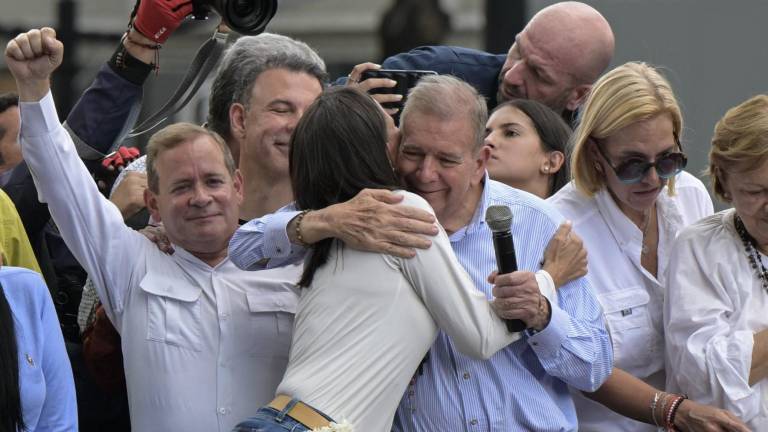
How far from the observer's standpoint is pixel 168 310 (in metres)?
3.77

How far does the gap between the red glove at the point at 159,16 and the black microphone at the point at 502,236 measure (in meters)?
1.23

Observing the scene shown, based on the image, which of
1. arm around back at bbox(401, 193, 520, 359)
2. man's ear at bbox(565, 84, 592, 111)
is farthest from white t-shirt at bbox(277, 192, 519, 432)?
man's ear at bbox(565, 84, 592, 111)

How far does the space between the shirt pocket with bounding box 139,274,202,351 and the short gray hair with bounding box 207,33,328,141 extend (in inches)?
29.8

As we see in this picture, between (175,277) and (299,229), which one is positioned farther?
(175,277)


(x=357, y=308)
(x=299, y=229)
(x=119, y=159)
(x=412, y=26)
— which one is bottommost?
(x=412, y=26)

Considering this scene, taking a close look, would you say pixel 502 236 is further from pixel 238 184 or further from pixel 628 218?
pixel 238 184

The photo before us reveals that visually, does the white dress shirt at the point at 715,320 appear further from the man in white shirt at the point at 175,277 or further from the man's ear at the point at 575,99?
the man's ear at the point at 575,99

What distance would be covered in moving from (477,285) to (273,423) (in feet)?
2.04

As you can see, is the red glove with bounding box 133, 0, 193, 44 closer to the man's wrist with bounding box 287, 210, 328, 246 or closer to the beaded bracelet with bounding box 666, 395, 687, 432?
the man's wrist with bounding box 287, 210, 328, 246

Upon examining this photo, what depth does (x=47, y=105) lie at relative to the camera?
3.66 m

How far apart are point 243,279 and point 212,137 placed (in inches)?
15.2

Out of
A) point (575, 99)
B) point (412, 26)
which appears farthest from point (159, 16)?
point (412, 26)

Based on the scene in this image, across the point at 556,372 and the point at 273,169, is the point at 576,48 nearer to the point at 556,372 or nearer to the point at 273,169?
the point at 273,169

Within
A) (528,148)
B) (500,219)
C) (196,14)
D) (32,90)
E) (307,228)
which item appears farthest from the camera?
(528,148)
